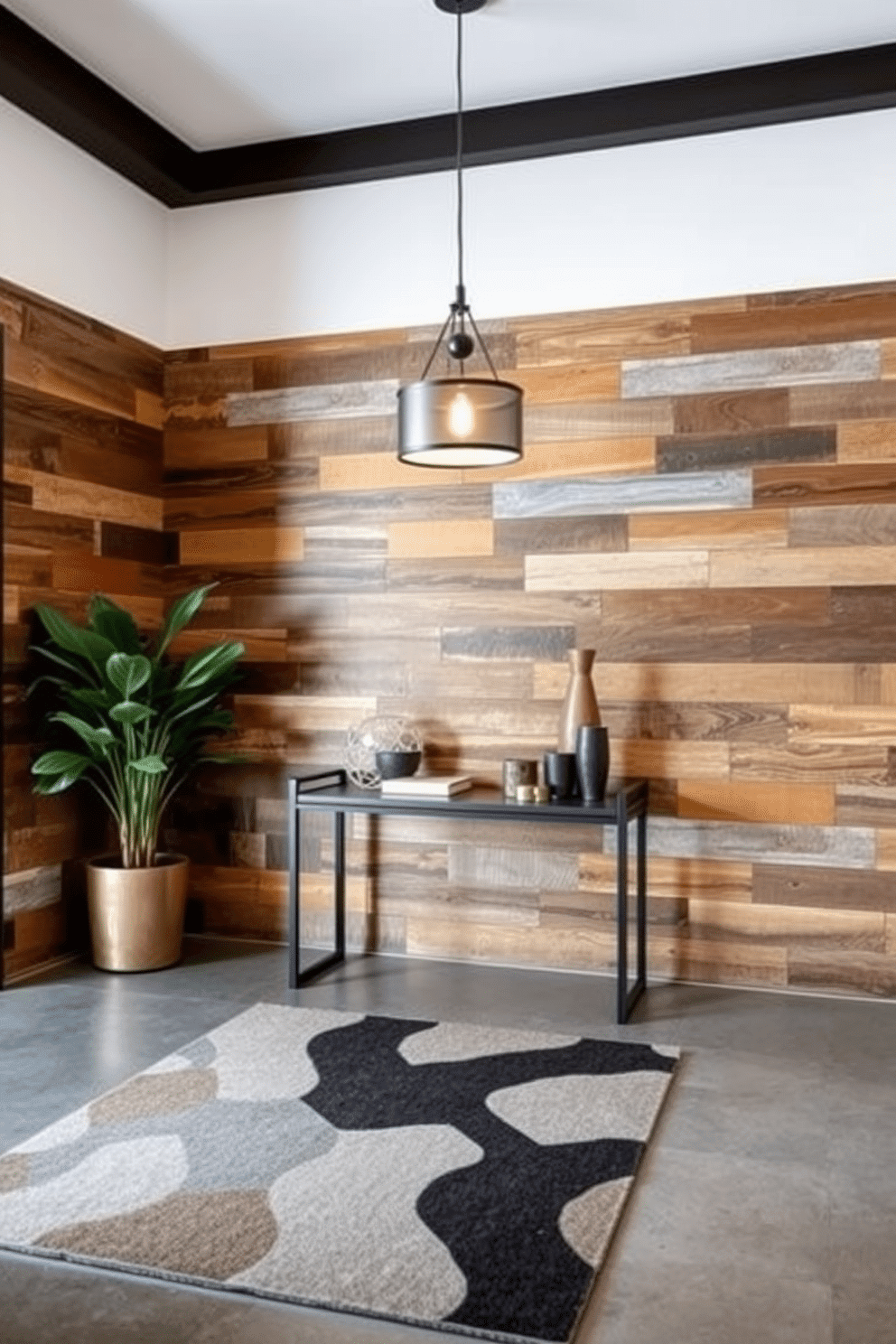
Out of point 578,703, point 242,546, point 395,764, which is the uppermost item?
point 242,546

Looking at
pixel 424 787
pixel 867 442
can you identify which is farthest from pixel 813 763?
pixel 424 787

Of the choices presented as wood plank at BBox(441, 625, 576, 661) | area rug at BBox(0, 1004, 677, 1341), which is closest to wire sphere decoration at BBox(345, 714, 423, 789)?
wood plank at BBox(441, 625, 576, 661)

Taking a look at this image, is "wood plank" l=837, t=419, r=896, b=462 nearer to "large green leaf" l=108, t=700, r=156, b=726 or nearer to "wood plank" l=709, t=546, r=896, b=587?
"wood plank" l=709, t=546, r=896, b=587

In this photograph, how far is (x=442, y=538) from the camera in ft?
13.7

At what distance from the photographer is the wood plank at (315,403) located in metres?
4.26

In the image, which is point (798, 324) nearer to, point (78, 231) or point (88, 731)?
point (78, 231)

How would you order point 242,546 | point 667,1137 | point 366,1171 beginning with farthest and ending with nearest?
point 242,546, point 667,1137, point 366,1171

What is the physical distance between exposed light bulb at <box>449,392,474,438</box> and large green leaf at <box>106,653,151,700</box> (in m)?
1.36

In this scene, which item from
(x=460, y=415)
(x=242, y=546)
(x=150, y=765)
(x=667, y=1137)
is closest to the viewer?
(x=667, y=1137)

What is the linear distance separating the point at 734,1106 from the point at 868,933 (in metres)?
1.15

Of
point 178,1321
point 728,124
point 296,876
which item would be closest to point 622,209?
point 728,124

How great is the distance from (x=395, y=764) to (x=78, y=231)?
2.19 m

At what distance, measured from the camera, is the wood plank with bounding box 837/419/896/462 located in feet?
12.2

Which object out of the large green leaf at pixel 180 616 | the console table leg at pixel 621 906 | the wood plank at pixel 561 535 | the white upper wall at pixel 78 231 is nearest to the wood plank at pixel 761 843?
the console table leg at pixel 621 906
